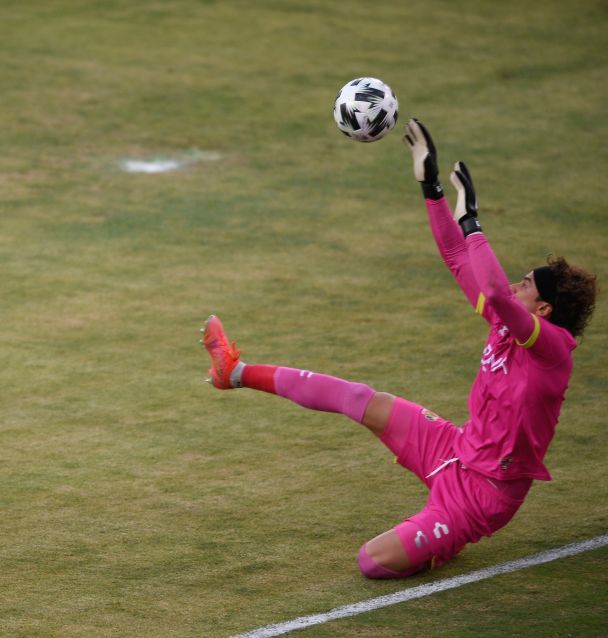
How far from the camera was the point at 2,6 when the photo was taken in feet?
54.6

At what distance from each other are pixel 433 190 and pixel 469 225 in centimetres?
43

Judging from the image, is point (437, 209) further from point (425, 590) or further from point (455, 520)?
point (425, 590)

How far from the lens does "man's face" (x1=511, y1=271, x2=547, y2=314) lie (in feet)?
17.1

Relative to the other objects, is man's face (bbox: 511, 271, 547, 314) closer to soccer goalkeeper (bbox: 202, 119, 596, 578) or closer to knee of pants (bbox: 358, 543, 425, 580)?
soccer goalkeeper (bbox: 202, 119, 596, 578)

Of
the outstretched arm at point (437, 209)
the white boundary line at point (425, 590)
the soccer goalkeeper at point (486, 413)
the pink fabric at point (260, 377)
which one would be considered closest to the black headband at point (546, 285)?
the soccer goalkeeper at point (486, 413)

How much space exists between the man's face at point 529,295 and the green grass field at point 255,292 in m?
1.12

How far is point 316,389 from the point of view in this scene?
18.1ft

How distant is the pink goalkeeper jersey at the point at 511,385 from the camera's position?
4953 millimetres

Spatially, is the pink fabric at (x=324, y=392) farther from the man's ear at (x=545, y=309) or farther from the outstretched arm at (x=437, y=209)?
the man's ear at (x=545, y=309)

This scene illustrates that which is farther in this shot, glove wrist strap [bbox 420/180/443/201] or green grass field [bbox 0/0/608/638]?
glove wrist strap [bbox 420/180/443/201]

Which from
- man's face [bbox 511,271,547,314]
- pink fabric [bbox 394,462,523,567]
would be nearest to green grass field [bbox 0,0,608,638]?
pink fabric [bbox 394,462,523,567]

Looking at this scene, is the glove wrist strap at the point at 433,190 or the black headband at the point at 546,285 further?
the glove wrist strap at the point at 433,190

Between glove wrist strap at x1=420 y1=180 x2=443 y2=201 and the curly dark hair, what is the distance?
64 cm

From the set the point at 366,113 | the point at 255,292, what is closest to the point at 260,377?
the point at 366,113
